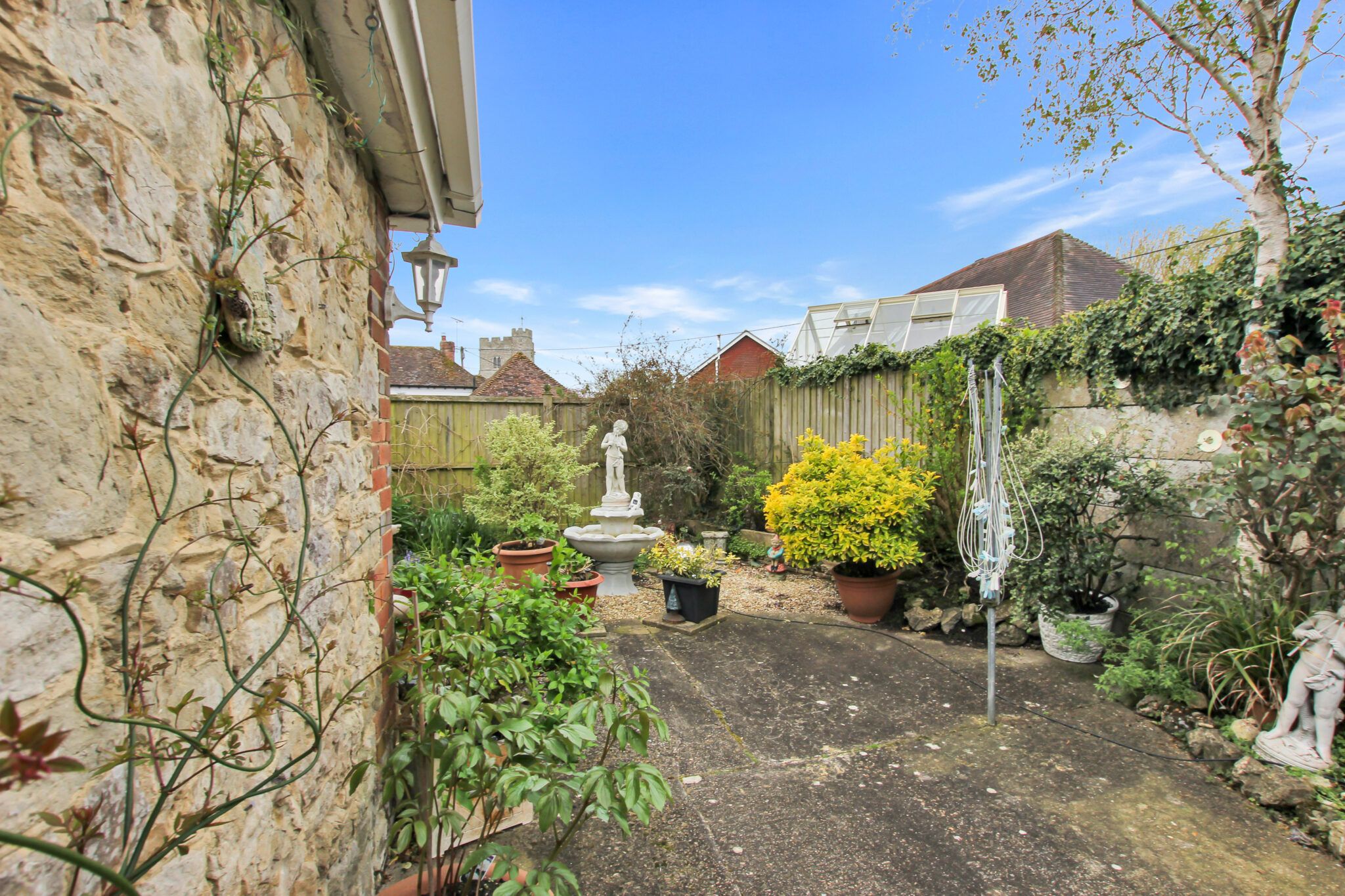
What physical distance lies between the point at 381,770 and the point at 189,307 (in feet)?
5.30

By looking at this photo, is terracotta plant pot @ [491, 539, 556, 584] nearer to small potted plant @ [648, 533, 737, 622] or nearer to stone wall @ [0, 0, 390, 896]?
small potted plant @ [648, 533, 737, 622]

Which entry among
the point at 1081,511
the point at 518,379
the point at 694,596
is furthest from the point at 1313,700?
the point at 518,379

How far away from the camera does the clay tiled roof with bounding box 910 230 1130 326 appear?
391 inches

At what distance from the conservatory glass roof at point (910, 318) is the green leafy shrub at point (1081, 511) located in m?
4.60

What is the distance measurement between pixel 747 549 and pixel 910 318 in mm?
5199

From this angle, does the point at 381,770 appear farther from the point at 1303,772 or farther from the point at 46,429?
the point at 1303,772

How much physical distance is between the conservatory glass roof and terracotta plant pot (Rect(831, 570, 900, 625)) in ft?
13.3

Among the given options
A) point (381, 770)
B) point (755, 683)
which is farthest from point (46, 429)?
point (755, 683)

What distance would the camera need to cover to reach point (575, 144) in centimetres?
507

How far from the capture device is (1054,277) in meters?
10.4

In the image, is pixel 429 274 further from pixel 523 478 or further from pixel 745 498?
pixel 745 498

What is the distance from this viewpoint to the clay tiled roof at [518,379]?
15.1 meters

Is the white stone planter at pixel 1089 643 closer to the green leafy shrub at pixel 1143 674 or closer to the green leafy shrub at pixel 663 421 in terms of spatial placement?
the green leafy shrub at pixel 1143 674

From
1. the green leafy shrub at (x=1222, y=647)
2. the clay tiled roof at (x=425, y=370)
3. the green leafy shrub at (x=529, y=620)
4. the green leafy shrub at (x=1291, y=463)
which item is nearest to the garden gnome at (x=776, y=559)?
the green leafy shrub at (x=1222, y=647)
